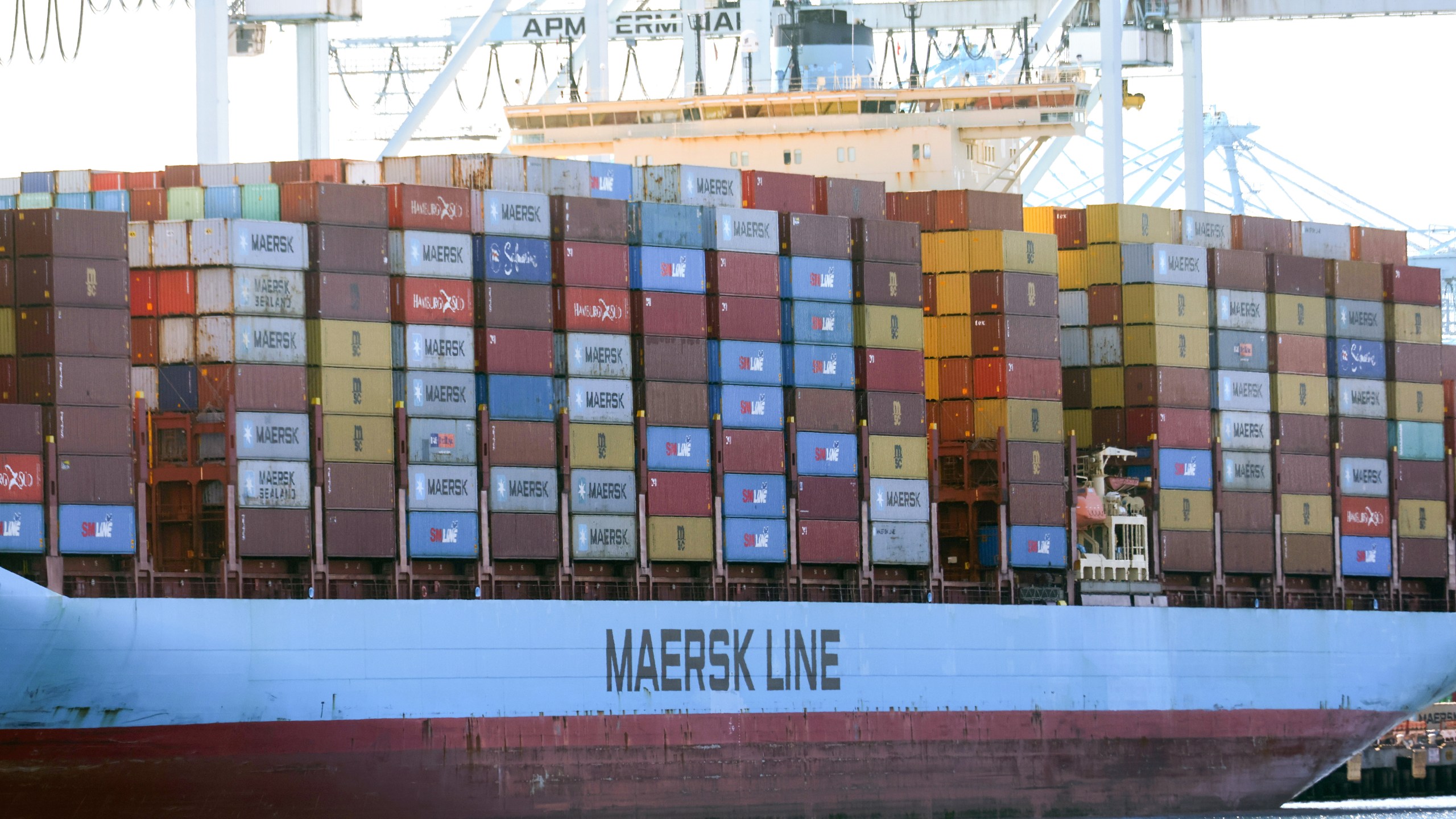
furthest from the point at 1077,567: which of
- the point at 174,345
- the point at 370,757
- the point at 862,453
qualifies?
the point at 174,345

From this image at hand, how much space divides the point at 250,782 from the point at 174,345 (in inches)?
274

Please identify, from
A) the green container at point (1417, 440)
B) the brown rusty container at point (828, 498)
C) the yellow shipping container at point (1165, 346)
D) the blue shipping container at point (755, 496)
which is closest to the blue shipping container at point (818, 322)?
the brown rusty container at point (828, 498)

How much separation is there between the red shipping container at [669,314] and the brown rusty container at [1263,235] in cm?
1401

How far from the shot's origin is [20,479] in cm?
3234

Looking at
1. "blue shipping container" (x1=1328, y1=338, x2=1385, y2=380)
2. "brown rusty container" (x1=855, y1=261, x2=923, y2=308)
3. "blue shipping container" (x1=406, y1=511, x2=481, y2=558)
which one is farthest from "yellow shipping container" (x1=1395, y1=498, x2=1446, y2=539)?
"blue shipping container" (x1=406, y1=511, x2=481, y2=558)

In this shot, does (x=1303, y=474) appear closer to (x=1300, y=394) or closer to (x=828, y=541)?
(x=1300, y=394)

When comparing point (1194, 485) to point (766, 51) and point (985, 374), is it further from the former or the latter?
point (766, 51)

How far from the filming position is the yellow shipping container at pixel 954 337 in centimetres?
4316

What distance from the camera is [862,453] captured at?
40500 mm

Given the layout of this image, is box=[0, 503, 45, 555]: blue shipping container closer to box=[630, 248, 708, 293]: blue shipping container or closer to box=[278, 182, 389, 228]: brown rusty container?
box=[278, 182, 389, 228]: brown rusty container

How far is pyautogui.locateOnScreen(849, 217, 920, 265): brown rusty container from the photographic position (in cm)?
4128

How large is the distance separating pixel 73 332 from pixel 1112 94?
2911 centimetres

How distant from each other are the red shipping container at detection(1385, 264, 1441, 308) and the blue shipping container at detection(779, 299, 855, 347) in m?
14.4

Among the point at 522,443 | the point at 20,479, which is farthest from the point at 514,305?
the point at 20,479
